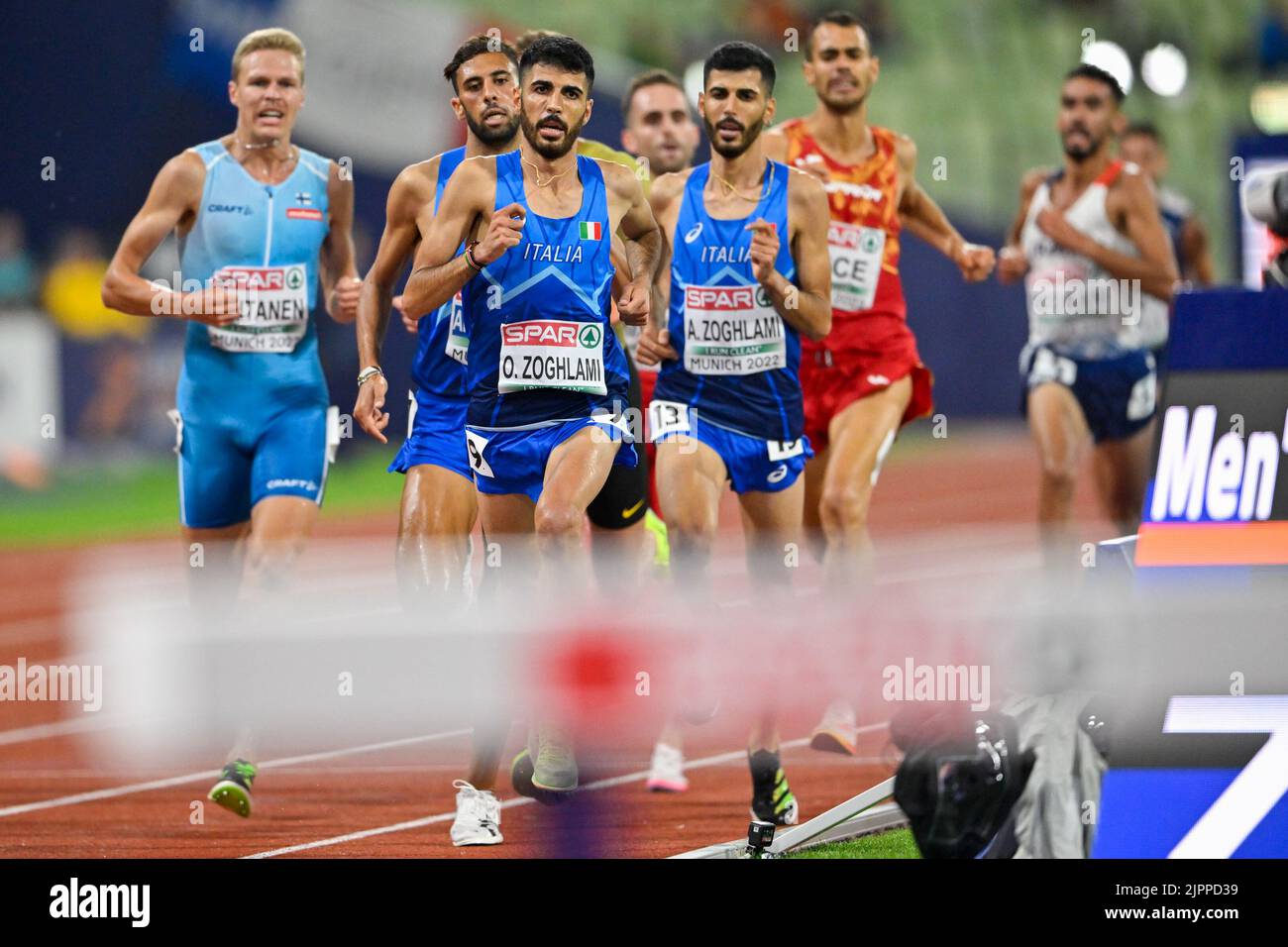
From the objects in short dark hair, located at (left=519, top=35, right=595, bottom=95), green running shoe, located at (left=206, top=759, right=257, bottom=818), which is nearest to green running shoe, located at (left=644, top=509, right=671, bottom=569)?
green running shoe, located at (left=206, top=759, right=257, bottom=818)

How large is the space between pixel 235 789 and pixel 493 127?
7.18 ft

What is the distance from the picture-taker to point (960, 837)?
5324mm

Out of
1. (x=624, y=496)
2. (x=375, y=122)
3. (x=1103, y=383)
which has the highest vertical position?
(x=375, y=122)

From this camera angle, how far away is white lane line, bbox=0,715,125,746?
9133 millimetres

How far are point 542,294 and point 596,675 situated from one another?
1149 mm

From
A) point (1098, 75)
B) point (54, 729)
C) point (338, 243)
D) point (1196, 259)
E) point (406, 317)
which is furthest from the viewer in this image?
point (1196, 259)

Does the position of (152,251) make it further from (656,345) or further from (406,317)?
(656,345)

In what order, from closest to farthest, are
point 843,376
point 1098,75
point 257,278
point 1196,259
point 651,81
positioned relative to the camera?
point 257,278 < point 843,376 < point 651,81 < point 1098,75 < point 1196,259

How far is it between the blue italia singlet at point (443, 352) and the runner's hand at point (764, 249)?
3.05ft

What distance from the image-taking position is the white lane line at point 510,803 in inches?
243

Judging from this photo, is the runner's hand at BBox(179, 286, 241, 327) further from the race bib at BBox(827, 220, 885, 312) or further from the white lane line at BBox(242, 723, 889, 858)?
the race bib at BBox(827, 220, 885, 312)

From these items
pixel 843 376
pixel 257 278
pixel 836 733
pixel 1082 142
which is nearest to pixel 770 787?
pixel 836 733

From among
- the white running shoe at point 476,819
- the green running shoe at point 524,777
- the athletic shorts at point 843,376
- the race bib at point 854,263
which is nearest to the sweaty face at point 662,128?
the race bib at point 854,263

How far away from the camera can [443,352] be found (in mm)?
6594
